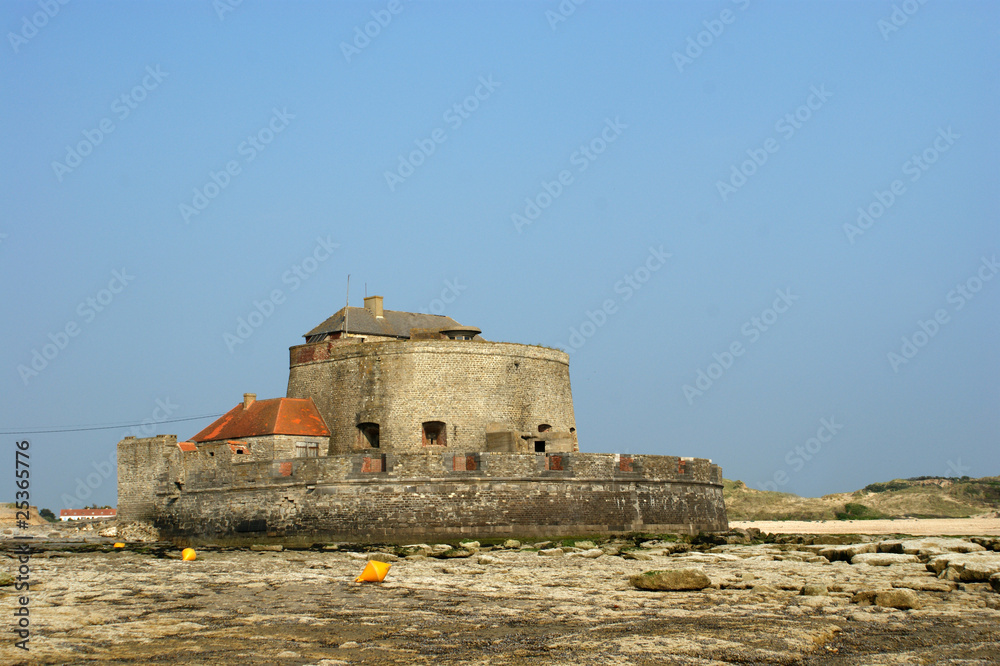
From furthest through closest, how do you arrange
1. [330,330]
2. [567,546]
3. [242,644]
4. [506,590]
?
[330,330]
[567,546]
[506,590]
[242,644]

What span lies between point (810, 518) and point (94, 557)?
3017 cm

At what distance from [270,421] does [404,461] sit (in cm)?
574

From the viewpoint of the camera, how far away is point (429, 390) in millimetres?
26719

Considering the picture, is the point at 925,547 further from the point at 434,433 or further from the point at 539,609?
the point at 434,433

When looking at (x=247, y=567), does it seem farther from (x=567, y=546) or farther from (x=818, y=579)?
(x=818, y=579)

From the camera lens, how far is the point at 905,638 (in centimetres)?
962

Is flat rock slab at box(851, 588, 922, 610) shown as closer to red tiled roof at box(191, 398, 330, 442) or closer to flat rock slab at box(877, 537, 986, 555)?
flat rock slab at box(877, 537, 986, 555)

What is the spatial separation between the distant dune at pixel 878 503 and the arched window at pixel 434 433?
19.2m

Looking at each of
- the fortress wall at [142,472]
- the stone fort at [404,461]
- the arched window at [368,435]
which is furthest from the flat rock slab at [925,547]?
the fortress wall at [142,472]

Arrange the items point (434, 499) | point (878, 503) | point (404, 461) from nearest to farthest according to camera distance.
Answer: point (434, 499) → point (404, 461) → point (878, 503)

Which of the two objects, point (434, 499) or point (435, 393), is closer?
point (434, 499)

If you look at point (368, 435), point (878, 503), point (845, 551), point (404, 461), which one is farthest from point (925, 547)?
point (878, 503)

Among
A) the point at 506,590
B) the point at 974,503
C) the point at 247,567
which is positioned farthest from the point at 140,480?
the point at 974,503

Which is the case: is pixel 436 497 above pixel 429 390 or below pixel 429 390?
below
